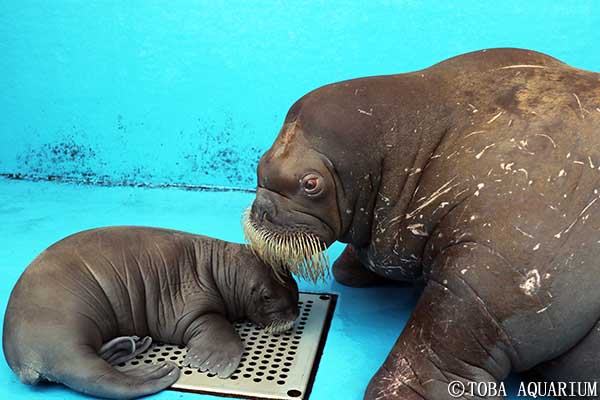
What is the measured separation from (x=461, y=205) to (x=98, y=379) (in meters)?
1.48

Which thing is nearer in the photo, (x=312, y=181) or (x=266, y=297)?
(x=312, y=181)

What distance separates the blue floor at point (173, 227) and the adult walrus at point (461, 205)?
1.21ft

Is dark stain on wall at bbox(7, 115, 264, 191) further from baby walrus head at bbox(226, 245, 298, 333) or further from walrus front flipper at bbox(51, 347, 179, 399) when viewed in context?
walrus front flipper at bbox(51, 347, 179, 399)

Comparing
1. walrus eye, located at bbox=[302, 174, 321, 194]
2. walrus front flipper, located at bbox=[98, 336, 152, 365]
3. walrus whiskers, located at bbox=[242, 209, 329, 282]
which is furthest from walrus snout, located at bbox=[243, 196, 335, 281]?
walrus front flipper, located at bbox=[98, 336, 152, 365]

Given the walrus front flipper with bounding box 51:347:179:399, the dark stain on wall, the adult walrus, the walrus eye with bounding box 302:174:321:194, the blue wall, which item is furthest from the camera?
the dark stain on wall

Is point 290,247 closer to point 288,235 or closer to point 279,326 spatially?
point 288,235

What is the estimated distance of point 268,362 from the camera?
319 cm

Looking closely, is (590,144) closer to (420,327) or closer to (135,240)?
(420,327)

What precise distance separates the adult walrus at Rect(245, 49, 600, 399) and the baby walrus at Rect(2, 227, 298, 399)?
1.22 feet

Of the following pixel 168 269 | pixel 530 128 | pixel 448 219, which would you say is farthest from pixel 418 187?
pixel 168 269

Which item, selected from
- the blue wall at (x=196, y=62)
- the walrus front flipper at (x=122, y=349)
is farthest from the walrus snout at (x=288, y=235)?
the blue wall at (x=196, y=62)

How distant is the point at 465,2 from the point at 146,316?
2880 millimetres

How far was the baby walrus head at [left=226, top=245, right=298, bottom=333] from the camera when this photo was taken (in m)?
3.40

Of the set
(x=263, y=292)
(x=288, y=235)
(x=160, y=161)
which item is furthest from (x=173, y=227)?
(x=288, y=235)
